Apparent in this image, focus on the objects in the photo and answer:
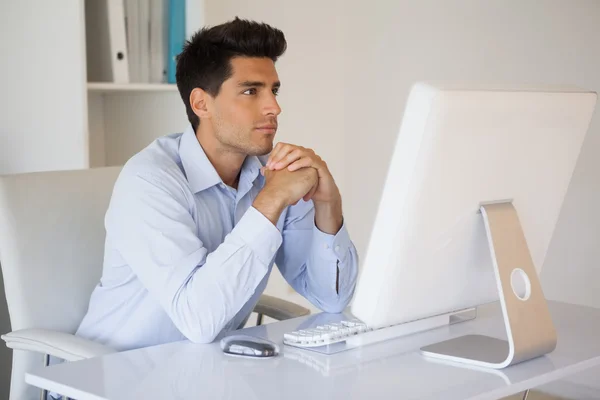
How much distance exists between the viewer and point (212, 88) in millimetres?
1994

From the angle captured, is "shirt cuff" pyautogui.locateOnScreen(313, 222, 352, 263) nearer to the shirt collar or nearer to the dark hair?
the shirt collar

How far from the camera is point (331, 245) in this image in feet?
6.09

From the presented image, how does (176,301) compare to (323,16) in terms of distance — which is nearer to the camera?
(176,301)

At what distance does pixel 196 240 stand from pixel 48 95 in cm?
109

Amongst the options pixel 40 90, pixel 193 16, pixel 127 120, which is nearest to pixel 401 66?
pixel 193 16

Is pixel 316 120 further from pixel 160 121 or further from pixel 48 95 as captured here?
pixel 48 95

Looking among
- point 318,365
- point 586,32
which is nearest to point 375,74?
point 586,32

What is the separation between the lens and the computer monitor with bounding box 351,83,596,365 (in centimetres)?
123

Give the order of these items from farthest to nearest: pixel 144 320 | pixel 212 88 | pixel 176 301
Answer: pixel 212 88, pixel 144 320, pixel 176 301

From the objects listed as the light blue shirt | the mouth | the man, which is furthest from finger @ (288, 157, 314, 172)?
the mouth

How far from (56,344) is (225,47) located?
0.81 metres

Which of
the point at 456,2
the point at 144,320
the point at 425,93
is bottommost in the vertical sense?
the point at 144,320

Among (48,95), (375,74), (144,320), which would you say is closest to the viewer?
(144,320)

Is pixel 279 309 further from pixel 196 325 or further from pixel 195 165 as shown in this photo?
pixel 196 325
